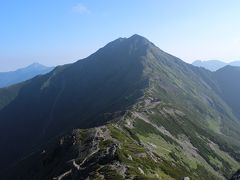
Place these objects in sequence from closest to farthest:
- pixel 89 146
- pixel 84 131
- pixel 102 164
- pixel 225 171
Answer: pixel 102 164 < pixel 89 146 < pixel 84 131 < pixel 225 171

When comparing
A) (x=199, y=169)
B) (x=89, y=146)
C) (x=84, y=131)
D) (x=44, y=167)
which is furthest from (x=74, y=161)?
(x=199, y=169)

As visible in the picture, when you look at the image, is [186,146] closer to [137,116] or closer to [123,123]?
[137,116]

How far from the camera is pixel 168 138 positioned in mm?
183750

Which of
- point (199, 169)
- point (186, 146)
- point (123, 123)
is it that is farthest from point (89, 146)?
point (186, 146)

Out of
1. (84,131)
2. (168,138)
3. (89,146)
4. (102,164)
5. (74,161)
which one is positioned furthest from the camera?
(168,138)

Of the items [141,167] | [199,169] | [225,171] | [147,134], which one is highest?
[141,167]

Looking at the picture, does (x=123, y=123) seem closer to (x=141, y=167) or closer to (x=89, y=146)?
(x=89, y=146)

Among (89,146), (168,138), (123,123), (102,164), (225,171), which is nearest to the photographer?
(102,164)

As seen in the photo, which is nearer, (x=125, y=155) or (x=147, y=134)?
(x=125, y=155)

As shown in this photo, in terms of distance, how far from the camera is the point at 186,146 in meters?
196

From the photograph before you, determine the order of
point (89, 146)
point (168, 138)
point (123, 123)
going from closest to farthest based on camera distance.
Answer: point (89, 146)
point (123, 123)
point (168, 138)

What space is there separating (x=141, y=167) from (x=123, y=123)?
65.9 m

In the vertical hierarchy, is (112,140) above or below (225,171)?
above

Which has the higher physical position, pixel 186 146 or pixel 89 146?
pixel 89 146
